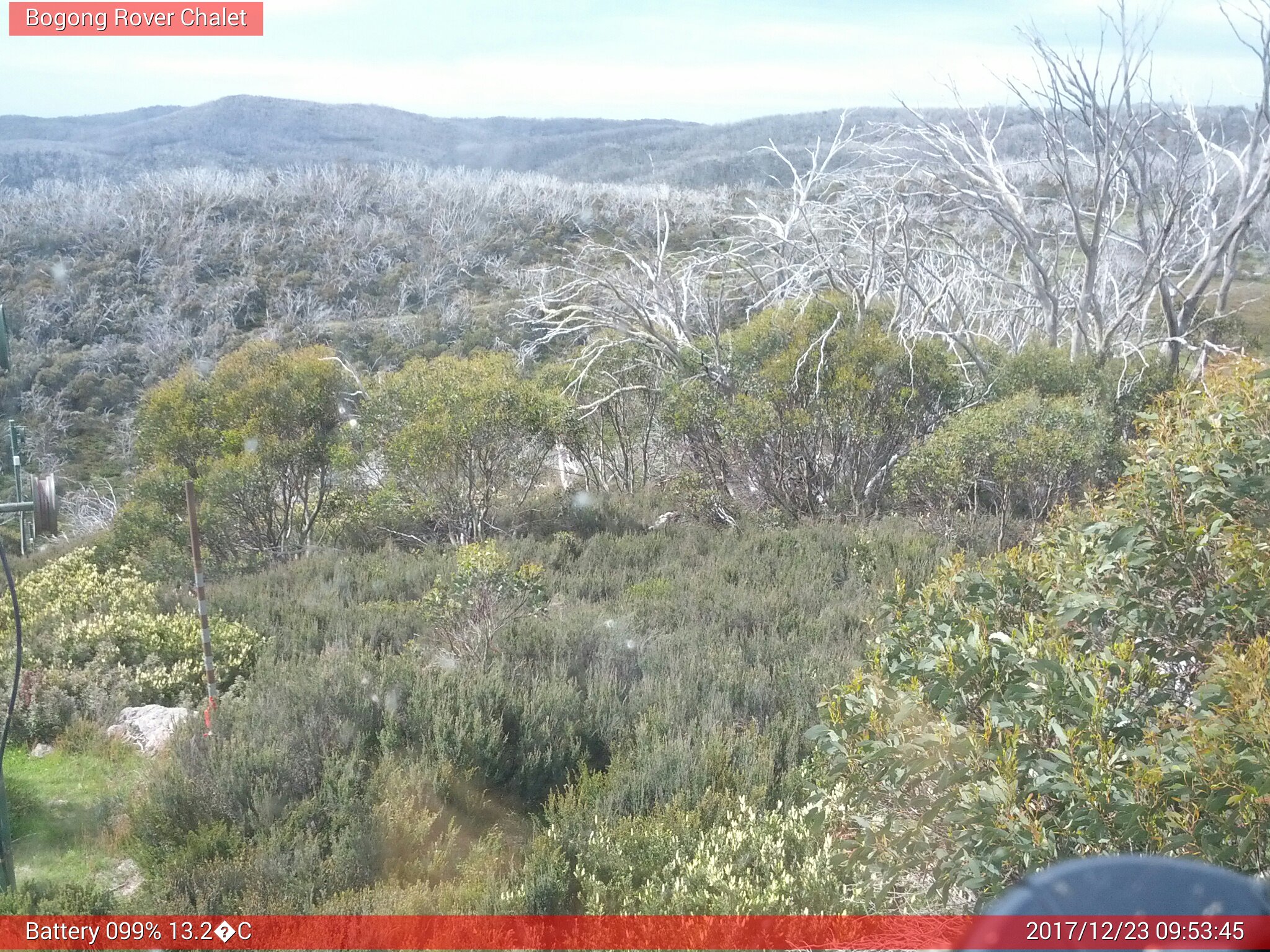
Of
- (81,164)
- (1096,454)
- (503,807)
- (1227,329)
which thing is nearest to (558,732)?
(503,807)

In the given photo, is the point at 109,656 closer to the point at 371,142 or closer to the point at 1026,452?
the point at 1026,452

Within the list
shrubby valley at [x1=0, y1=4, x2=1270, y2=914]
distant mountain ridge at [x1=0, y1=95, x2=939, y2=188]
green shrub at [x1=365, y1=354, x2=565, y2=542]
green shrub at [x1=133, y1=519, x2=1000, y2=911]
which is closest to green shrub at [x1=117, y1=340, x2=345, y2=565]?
shrubby valley at [x1=0, y1=4, x2=1270, y2=914]

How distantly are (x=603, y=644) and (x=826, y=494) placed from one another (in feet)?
16.4

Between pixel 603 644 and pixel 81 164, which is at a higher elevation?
pixel 81 164

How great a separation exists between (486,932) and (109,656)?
407 cm

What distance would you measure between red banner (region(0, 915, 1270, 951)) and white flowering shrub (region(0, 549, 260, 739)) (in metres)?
2.42

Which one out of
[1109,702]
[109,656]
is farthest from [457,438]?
[1109,702]

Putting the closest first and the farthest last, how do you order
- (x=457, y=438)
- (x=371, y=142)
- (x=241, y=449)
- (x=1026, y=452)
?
1. (x=1026, y=452)
2. (x=457, y=438)
3. (x=241, y=449)
4. (x=371, y=142)

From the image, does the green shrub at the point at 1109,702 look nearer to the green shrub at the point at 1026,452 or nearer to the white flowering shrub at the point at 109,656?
the white flowering shrub at the point at 109,656

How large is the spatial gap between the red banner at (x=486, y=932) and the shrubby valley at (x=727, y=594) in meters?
A: 0.07

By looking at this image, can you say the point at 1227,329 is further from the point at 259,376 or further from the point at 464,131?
the point at 464,131

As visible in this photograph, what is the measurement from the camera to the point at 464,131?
192 feet

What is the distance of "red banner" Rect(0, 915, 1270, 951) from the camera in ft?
10.0

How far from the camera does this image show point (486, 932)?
3170 millimetres
